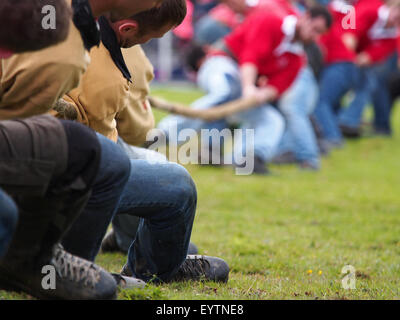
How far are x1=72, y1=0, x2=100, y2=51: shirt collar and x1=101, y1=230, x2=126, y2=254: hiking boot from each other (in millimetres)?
1883

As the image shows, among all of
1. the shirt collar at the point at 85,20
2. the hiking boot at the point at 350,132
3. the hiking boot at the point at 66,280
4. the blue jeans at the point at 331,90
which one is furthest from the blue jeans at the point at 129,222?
the hiking boot at the point at 350,132

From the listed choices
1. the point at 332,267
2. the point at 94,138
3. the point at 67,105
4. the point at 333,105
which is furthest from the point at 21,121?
the point at 333,105

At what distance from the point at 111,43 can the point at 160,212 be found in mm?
701

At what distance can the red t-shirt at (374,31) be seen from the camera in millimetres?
10008

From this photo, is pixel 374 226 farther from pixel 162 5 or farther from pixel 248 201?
pixel 162 5

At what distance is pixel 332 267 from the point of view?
3748 millimetres

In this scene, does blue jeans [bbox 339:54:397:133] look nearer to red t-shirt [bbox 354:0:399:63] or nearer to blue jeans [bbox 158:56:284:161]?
red t-shirt [bbox 354:0:399:63]

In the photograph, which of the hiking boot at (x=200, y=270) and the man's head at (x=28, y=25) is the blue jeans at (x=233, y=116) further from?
the man's head at (x=28, y=25)

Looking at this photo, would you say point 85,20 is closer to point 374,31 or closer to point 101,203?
point 101,203

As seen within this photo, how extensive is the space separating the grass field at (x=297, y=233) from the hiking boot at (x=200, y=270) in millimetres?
68

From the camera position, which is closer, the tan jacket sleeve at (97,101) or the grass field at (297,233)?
the tan jacket sleeve at (97,101)

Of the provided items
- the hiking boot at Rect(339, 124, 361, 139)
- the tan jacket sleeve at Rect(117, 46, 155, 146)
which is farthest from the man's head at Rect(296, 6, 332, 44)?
the tan jacket sleeve at Rect(117, 46, 155, 146)
